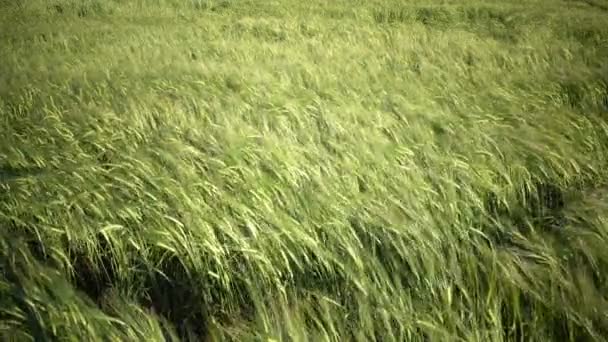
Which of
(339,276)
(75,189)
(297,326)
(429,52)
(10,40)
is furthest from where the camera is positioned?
(10,40)

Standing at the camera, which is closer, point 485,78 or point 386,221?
point 386,221

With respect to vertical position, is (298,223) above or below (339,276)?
above

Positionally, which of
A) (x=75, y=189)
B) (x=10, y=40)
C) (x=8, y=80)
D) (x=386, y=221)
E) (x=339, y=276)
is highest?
(x=10, y=40)

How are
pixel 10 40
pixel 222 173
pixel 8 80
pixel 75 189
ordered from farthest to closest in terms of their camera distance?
pixel 10 40
pixel 8 80
pixel 222 173
pixel 75 189

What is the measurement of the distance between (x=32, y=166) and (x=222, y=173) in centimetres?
104

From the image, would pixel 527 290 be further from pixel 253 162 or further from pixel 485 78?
pixel 485 78

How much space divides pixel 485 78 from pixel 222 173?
11.3ft

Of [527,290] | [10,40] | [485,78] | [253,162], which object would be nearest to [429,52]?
[485,78]

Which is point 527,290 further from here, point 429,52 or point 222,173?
point 429,52

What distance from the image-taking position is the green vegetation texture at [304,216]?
1.28 meters

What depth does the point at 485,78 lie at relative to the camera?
427 cm

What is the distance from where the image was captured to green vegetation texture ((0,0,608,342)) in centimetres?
128

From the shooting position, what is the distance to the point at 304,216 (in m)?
1.72

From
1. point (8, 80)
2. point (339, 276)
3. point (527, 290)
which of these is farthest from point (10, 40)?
point (527, 290)
